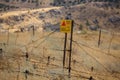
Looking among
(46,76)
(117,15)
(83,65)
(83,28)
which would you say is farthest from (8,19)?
(46,76)

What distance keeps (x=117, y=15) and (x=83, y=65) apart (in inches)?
988

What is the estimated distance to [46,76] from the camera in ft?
51.6

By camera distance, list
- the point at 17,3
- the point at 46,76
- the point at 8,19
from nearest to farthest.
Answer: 1. the point at 46,76
2. the point at 8,19
3. the point at 17,3

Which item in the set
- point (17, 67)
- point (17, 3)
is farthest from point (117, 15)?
point (17, 67)

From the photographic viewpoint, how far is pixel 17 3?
51.4 meters

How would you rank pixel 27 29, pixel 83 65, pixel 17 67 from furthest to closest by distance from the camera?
pixel 27 29
pixel 83 65
pixel 17 67

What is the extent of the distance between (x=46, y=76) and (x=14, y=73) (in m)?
1.70

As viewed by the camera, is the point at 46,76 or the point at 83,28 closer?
the point at 46,76

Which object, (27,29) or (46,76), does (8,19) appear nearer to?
(27,29)

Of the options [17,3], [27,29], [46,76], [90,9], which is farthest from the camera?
[17,3]

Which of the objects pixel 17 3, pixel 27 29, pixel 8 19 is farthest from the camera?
pixel 17 3

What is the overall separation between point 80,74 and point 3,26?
75.2 feet

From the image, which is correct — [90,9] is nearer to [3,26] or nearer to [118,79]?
[3,26]

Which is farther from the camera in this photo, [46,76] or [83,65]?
[83,65]
